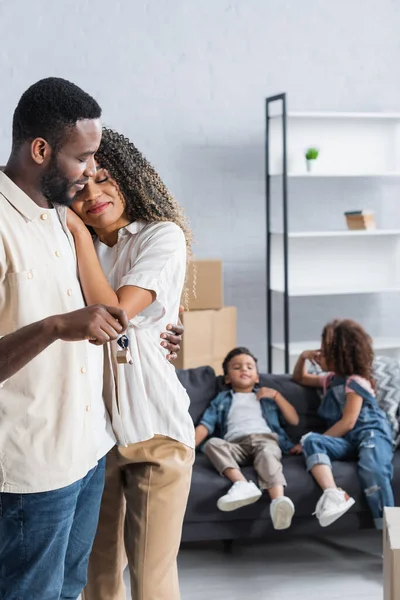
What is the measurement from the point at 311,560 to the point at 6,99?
9.88ft

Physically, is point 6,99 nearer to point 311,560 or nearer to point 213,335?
point 213,335

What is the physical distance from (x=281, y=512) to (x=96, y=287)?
1.75 m

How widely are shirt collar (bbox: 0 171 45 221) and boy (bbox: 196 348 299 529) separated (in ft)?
6.19

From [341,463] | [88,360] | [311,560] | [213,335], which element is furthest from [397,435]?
[88,360]

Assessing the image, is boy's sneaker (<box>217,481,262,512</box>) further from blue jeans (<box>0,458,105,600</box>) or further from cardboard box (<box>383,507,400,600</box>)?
blue jeans (<box>0,458,105,600</box>)

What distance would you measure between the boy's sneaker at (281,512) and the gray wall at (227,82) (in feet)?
7.52

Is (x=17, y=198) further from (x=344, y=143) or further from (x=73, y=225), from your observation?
(x=344, y=143)

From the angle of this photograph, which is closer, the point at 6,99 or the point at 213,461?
the point at 213,461

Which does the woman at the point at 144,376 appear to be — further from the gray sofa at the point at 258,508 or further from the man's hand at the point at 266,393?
the man's hand at the point at 266,393

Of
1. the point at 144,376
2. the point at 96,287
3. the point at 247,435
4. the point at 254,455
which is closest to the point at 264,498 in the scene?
the point at 254,455

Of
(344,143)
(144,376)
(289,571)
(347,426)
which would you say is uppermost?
(344,143)

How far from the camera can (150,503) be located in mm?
1838

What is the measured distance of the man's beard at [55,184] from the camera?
1432 mm

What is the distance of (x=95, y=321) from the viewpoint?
128cm
